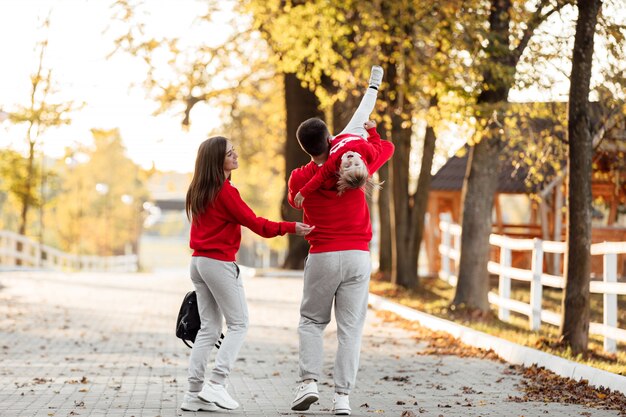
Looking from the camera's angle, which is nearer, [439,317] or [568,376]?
[568,376]

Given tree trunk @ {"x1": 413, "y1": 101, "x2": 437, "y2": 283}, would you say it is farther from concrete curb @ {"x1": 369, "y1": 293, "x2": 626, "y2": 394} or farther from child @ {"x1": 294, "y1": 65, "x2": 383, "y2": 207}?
child @ {"x1": 294, "y1": 65, "x2": 383, "y2": 207}

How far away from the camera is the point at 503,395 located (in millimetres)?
9500

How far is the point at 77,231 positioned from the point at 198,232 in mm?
53975

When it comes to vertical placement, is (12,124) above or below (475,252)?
above

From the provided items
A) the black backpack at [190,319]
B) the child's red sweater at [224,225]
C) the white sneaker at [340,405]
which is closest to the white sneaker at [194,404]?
the black backpack at [190,319]

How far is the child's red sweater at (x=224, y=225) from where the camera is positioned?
785 cm

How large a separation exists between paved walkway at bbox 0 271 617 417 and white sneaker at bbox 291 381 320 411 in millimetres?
232

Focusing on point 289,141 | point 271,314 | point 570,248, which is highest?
point 289,141

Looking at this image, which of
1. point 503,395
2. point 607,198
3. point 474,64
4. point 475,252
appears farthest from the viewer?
point 607,198

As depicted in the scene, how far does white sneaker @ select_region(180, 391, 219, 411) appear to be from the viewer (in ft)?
26.5

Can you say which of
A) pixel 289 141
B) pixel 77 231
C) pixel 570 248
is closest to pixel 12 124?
pixel 289 141

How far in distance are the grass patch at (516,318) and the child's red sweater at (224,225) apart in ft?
14.0

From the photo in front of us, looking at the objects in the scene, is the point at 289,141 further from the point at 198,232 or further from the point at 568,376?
the point at 198,232

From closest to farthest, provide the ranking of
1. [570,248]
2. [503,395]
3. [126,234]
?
[503,395] < [570,248] < [126,234]
